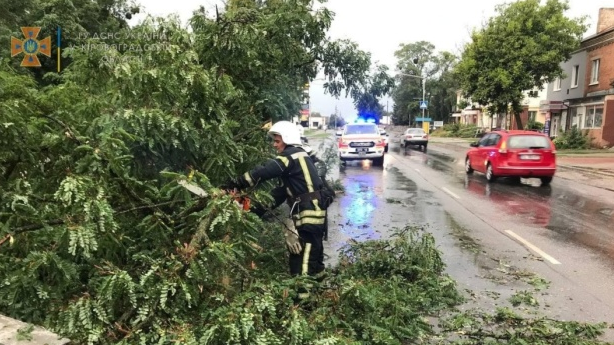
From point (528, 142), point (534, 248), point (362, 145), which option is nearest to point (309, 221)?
point (534, 248)

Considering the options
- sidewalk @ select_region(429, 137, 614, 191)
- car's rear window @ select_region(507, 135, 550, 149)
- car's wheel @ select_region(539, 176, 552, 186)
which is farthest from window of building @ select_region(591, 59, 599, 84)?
car's rear window @ select_region(507, 135, 550, 149)

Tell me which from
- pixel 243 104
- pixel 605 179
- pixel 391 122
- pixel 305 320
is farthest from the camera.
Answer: pixel 391 122

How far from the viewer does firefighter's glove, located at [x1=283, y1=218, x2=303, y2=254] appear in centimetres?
459

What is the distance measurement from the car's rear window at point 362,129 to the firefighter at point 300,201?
1602 centimetres

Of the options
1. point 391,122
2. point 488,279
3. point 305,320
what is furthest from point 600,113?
point 391,122

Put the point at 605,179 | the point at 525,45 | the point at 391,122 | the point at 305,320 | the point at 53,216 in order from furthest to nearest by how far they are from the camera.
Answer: the point at 391,122 < the point at 525,45 < the point at 605,179 < the point at 305,320 < the point at 53,216

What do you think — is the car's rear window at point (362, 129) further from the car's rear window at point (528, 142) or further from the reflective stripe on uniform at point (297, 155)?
the reflective stripe on uniform at point (297, 155)

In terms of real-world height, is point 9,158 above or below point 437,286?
above

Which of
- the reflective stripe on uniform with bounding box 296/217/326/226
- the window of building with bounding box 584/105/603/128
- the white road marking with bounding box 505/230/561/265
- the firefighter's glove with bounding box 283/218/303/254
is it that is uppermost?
the window of building with bounding box 584/105/603/128

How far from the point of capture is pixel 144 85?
13.6ft

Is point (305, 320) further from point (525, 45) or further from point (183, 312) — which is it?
point (525, 45)

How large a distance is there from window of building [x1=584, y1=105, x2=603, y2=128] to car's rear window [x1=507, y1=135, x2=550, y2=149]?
62.9ft

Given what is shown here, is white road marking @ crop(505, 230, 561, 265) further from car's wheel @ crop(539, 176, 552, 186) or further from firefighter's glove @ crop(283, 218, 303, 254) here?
car's wheel @ crop(539, 176, 552, 186)

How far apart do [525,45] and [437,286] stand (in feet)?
95.2
